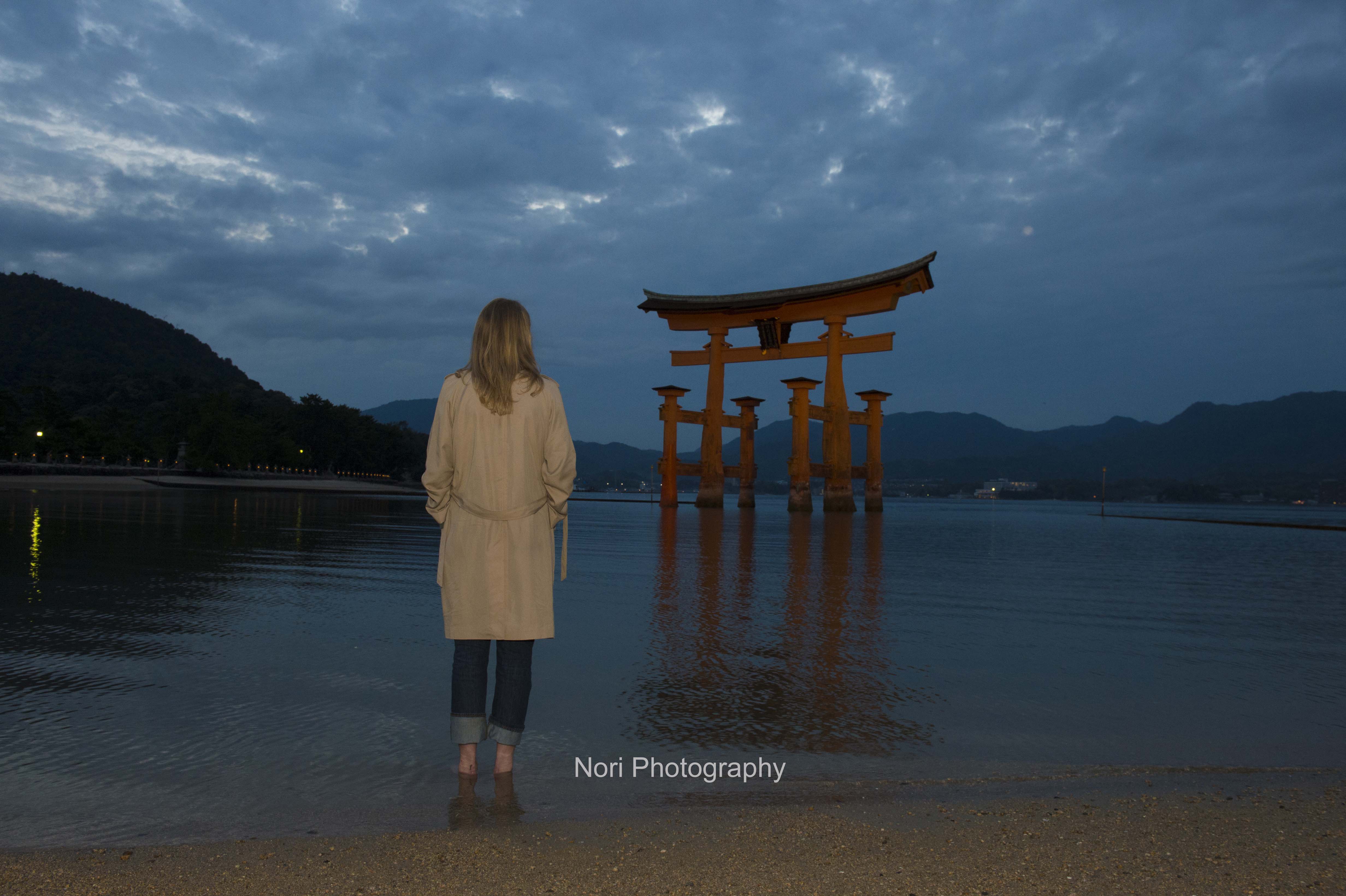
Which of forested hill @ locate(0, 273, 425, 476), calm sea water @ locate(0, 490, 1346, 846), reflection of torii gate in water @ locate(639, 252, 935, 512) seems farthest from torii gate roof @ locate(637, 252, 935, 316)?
forested hill @ locate(0, 273, 425, 476)

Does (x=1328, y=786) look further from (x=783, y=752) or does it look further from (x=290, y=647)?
(x=290, y=647)

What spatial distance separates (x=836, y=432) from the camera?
40.5 m

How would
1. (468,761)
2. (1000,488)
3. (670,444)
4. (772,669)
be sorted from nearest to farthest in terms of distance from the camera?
(468,761), (772,669), (670,444), (1000,488)

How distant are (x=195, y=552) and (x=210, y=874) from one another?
11025 millimetres

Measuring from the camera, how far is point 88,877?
2027 mm

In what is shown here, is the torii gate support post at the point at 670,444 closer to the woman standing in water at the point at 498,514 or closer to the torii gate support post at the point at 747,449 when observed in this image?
the torii gate support post at the point at 747,449

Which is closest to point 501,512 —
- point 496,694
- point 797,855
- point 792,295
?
point 496,694

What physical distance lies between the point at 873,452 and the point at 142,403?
326ft

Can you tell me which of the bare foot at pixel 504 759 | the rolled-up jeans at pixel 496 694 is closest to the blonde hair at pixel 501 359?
the rolled-up jeans at pixel 496 694

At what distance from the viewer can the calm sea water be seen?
2.79 meters

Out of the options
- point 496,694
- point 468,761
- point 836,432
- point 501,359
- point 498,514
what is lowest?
point 468,761

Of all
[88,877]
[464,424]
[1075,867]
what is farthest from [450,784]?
[1075,867]

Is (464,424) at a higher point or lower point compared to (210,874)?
higher

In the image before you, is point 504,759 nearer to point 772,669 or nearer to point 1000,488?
point 772,669
